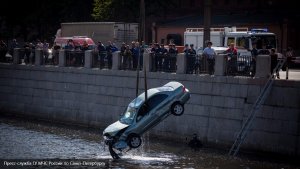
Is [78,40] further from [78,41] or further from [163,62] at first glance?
[163,62]

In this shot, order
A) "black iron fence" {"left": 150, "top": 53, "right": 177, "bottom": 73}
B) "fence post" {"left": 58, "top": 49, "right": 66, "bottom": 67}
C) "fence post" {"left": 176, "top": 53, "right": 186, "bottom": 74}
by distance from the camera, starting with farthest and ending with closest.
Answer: "fence post" {"left": 58, "top": 49, "right": 66, "bottom": 67}
"black iron fence" {"left": 150, "top": 53, "right": 177, "bottom": 73}
"fence post" {"left": 176, "top": 53, "right": 186, "bottom": 74}

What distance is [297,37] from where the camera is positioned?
54.1 metres

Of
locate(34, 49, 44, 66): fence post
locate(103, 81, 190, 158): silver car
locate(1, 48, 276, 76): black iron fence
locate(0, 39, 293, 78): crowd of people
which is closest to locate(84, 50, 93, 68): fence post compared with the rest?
locate(1, 48, 276, 76): black iron fence

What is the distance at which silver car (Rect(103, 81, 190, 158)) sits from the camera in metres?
27.8

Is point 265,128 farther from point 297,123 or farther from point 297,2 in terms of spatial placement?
point 297,2

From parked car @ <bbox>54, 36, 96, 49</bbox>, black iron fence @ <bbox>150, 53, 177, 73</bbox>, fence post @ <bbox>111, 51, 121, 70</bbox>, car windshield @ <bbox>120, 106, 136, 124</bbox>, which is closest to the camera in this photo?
car windshield @ <bbox>120, 106, 136, 124</bbox>

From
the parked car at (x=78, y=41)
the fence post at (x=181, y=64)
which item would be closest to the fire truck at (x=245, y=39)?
the fence post at (x=181, y=64)

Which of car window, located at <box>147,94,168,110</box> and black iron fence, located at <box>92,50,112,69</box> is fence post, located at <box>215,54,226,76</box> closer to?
car window, located at <box>147,94,168,110</box>

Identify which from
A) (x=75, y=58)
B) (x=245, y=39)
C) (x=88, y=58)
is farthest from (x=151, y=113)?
(x=75, y=58)

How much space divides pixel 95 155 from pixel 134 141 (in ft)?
6.78

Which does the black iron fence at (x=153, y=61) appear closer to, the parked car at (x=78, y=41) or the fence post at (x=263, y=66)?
the fence post at (x=263, y=66)

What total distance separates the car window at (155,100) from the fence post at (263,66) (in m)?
3.73

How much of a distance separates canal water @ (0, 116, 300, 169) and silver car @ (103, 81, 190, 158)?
0.82 meters

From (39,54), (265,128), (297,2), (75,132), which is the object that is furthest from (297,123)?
(297,2)
